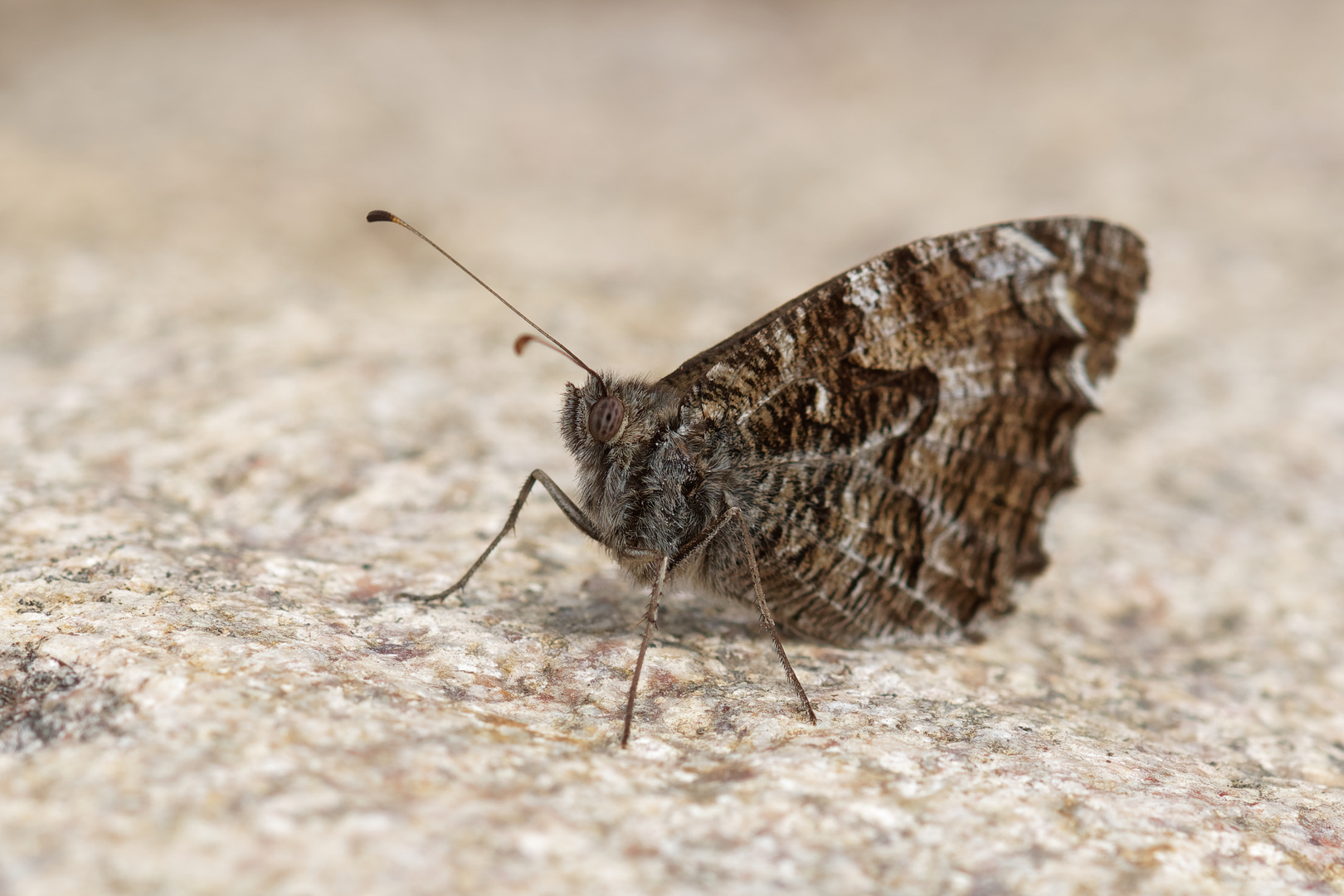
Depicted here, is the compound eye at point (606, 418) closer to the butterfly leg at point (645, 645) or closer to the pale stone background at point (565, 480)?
the butterfly leg at point (645, 645)

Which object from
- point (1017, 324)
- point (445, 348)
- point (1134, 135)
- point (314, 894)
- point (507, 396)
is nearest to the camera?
point (314, 894)

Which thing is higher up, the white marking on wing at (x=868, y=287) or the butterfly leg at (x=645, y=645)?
the white marking on wing at (x=868, y=287)

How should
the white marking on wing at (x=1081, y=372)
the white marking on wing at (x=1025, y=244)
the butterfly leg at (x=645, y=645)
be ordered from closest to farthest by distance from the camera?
1. the butterfly leg at (x=645, y=645)
2. the white marking on wing at (x=1025, y=244)
3. the white marking on wing at (x=1081, y=372)

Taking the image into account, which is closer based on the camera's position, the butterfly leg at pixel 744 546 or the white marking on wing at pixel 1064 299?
the butterfly leg at pixel 744 546

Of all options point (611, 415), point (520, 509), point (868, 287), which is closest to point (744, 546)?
point (611, 415)

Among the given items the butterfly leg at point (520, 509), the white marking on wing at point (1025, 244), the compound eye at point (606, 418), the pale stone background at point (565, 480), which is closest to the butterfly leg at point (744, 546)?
the pale stone background at point (565, 480)

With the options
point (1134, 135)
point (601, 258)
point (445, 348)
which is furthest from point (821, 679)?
point (1134, 135)

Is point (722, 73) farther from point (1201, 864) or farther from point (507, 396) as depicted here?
point (1201, 864)

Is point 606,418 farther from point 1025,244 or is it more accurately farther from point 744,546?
point 1025,244
